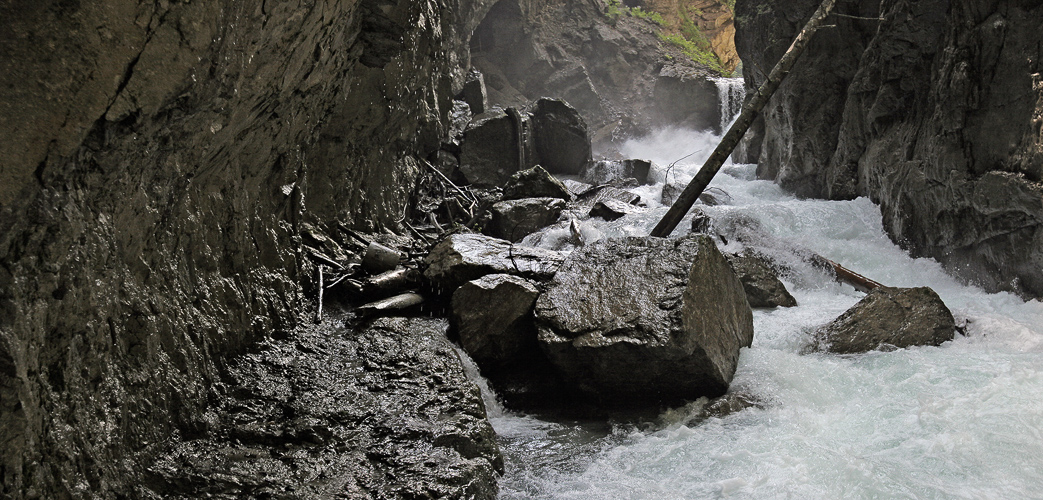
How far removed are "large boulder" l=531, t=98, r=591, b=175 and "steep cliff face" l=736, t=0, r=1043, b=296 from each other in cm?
547

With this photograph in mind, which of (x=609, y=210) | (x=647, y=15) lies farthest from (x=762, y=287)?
(x=647, y=15)

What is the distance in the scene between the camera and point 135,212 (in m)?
2.72

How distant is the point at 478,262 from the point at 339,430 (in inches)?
100

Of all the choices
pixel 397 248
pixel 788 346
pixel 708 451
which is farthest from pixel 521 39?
pixel 708 451

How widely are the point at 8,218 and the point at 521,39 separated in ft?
73.0

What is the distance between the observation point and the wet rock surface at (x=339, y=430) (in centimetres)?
293

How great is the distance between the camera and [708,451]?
3922mm

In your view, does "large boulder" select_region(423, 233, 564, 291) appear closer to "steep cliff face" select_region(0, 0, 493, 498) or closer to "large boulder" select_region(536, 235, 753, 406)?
"large boulder" select_region(536, 235, 753, 406)

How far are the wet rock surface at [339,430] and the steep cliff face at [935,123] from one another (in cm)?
609

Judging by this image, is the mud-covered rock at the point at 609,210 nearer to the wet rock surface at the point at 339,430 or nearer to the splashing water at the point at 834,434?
the splashing water at the point at 834,434

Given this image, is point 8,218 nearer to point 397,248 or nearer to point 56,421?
point 56,421

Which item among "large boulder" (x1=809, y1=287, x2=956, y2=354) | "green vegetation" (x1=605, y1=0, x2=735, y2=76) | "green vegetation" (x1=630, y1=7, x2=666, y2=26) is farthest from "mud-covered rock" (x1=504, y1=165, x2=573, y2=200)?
"green vegetation" (x1=630, y1=7, x2=666, y2=26)

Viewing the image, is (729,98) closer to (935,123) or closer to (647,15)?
(647,15)

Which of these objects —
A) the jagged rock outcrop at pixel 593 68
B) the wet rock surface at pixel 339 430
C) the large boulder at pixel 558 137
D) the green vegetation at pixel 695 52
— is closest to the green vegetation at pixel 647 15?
the jagged rock outcrop at pixel 593 68
